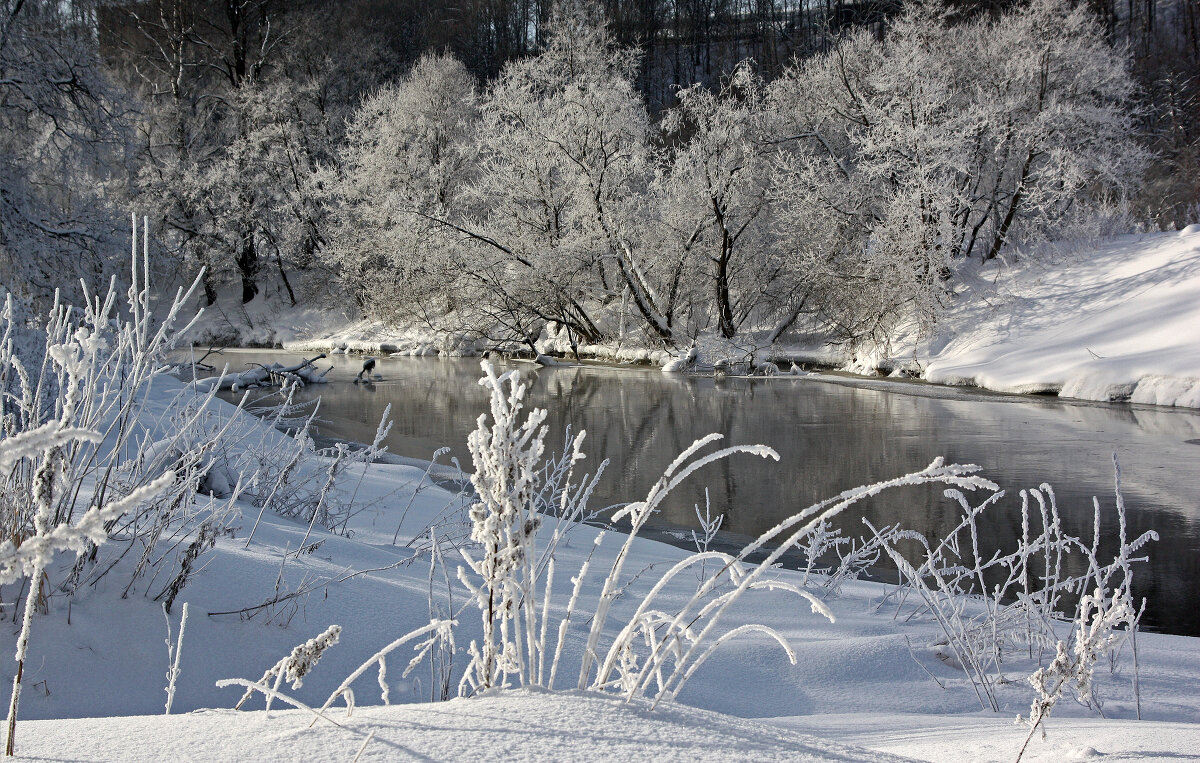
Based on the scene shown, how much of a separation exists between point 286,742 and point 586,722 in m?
0.47

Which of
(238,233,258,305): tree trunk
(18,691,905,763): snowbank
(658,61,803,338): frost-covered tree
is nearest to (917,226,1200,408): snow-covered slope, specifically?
(658,61,803,338): frost-covered tree

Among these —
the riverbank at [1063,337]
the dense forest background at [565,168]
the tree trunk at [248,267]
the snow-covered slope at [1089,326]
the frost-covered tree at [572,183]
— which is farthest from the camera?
the tree trunk at [248,267]

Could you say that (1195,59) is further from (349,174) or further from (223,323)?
(223,323)

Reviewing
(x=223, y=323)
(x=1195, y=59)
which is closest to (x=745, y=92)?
(x=223, y=323)

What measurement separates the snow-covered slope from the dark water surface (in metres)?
0.70

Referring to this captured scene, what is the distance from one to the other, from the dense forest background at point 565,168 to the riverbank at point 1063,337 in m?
0.75

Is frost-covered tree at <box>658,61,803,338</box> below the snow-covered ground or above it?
above

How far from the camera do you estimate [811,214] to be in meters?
19.4

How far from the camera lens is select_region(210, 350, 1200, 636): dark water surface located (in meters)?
7.18

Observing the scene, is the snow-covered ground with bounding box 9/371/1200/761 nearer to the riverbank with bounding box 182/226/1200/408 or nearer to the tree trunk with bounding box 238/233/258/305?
the riverbank with bounding box 182/226/1200/408

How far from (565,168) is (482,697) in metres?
20.3

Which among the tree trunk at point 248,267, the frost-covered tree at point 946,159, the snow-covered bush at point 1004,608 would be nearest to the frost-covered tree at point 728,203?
the frost-covered tree at point 946,159

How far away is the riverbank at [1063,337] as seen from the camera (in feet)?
43.2

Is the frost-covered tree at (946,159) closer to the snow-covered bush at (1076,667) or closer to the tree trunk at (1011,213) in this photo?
the tree trunk at (1011,213)
